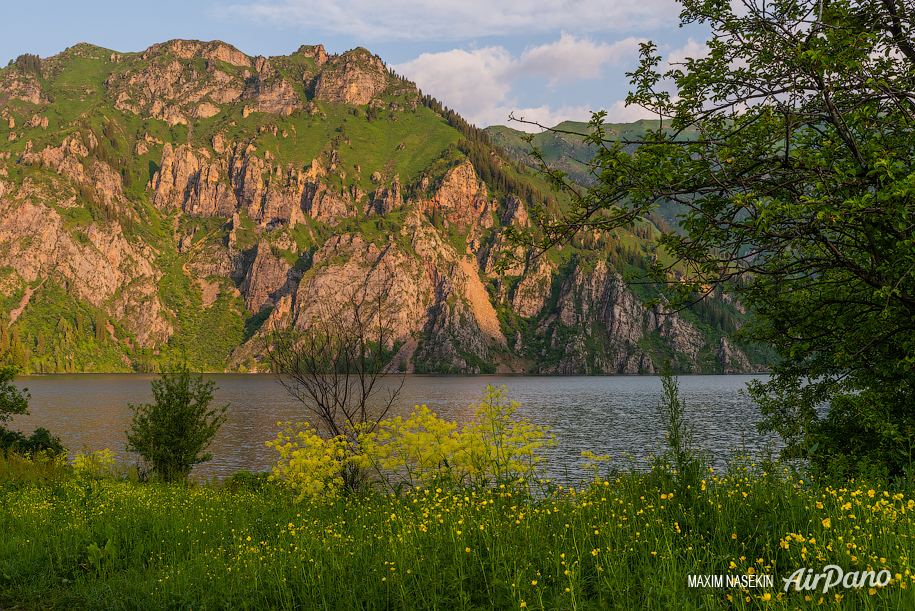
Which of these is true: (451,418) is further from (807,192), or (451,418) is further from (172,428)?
(807,192)

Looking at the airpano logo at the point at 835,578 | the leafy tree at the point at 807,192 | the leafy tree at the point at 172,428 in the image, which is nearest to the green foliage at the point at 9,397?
the leafy tree at the point at 172,428

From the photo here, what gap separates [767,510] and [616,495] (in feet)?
6.61

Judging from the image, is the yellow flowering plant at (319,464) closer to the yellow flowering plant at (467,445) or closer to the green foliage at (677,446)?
the yellow flowering plant at (467,445)

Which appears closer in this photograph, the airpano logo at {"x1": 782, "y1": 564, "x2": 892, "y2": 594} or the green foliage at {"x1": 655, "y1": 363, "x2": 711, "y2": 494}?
the airpano logo at {"x1": 782, "y1": 564, "x2": 892, "y2": 594}

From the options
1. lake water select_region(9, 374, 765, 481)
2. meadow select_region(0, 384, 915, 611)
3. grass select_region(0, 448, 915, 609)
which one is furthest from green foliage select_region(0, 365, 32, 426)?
grass select_region(0, 448, 915, 609)

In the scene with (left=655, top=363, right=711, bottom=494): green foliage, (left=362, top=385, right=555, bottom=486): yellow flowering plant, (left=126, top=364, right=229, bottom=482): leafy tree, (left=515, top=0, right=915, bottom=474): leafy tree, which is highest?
(left=515, top=0, right=915, bottom=474): leafy tree

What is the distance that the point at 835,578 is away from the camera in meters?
4.36

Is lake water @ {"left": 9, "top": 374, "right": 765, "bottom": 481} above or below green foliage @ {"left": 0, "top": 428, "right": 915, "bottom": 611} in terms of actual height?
below

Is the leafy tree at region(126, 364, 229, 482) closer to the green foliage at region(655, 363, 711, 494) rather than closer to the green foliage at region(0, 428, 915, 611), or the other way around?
the green foliage at region(0, 428, 915, 611)

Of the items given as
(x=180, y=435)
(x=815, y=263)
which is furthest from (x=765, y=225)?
(x=180, y=435)

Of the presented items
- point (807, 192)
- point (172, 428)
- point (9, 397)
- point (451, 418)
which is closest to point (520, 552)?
point (807, 192)

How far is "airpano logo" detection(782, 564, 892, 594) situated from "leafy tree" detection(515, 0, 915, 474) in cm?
265

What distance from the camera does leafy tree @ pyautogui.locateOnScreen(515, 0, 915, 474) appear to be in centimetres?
597

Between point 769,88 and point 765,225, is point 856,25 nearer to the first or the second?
point 769,88
